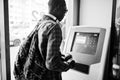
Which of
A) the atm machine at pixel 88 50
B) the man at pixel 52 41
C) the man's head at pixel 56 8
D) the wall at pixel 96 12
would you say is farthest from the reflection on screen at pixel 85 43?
the man's head at pixel 56 8

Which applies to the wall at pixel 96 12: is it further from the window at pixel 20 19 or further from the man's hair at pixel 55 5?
the man's hair at pixel 55 5

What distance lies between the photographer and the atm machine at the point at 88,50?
166 centimetres

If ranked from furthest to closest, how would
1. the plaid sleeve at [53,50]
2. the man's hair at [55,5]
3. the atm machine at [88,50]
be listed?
the atm machine at [88,50] < the man's hair at [55,5] < the plaid sleeve at [53,50]

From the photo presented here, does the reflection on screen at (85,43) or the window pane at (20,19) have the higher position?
the window pane at (20,19)

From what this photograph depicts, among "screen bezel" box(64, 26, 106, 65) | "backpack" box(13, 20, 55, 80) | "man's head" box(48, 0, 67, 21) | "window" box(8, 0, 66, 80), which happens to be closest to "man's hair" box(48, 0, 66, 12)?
"man's head" box(48, 0, 67, 21)

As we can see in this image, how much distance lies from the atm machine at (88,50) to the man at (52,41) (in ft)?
1.41

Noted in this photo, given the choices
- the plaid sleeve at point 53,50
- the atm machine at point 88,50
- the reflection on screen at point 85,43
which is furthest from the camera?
the reflection on screen at point 85,43

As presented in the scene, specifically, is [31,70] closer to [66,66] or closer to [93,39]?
[66,66]

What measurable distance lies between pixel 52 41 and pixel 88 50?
72 centimetres

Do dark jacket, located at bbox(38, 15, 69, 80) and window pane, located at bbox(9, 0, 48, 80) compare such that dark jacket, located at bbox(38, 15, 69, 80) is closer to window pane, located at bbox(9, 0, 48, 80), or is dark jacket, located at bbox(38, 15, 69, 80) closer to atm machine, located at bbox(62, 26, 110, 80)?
atm machine, located at bbox(62, 26, 110, 80)

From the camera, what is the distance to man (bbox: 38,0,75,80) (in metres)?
1.24

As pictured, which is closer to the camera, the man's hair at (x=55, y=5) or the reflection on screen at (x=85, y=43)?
the man's hair at (x=55, y=5)

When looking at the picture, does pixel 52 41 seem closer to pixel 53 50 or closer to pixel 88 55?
pixel 53 50

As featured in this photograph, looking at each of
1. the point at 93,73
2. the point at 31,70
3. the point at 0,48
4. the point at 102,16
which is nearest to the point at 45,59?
the point at 31,70
